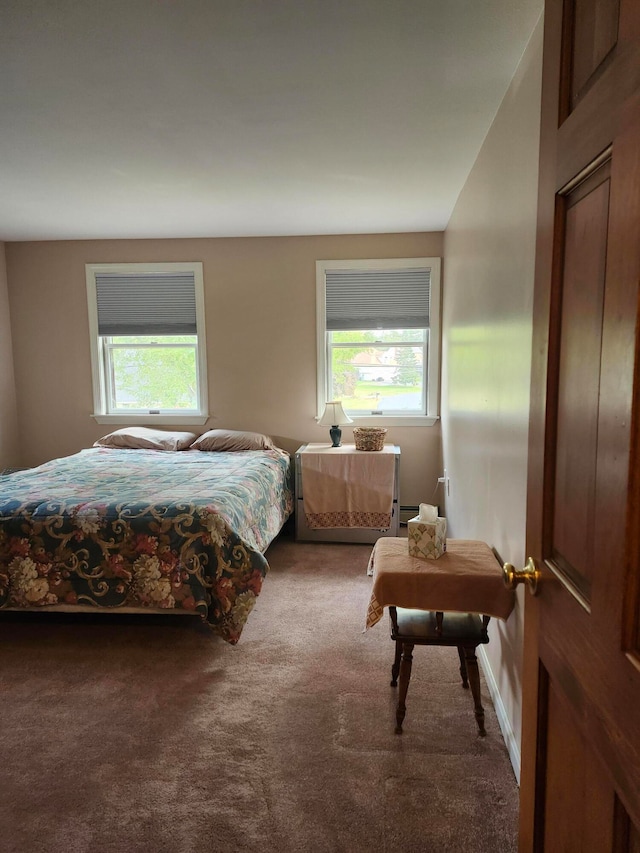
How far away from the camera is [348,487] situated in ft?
12.7

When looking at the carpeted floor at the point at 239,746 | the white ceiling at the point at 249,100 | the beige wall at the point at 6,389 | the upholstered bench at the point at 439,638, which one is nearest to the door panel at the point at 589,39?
the white ceiling at the point at 249,100

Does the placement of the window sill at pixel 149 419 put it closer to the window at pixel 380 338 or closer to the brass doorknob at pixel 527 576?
the window at pixel 380 338

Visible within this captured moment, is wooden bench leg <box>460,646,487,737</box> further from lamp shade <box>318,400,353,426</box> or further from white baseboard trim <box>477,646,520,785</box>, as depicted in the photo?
lamp shade <box>318,400,353,426</box>

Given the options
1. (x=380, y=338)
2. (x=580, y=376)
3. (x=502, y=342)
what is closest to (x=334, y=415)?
(x=380, y=338)

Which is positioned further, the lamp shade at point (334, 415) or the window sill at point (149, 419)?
the window sill at point (149, 419)

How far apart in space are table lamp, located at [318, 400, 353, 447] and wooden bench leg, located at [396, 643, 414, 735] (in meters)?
2.30

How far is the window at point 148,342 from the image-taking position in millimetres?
4418

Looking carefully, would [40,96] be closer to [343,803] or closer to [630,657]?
[630,657]

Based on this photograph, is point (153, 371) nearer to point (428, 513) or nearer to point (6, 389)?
point (6, 389)

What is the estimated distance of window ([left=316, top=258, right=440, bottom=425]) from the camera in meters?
4.23

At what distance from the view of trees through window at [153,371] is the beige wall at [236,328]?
0.20 meters

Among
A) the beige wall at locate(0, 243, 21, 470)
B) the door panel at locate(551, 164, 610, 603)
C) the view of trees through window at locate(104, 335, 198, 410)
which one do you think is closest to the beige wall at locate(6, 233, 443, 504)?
the beige wall at locate(0, 243, 21, 470)

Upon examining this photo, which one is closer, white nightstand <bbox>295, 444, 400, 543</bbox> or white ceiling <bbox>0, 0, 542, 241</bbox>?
white ceiling <bbox>0, 0, 542, 241</bbox>

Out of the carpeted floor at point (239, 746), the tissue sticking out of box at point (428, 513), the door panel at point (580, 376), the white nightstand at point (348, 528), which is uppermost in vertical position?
the door panel at point (580, 376)
